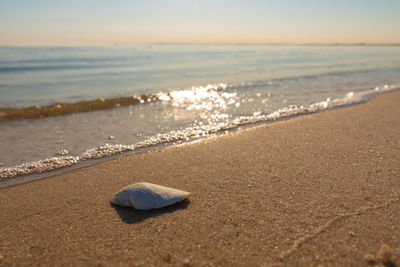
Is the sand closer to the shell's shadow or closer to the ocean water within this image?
the shell's shadow

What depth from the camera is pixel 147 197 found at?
3.17 m

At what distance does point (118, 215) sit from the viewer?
123 inches

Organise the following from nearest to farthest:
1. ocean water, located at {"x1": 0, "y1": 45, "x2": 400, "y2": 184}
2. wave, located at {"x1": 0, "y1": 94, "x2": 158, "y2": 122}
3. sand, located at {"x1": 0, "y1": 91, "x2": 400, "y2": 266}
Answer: sand, located at {"x1": 0, "y1": 91, "x2": 400, "y2": 266} < ocean water, located at {"x1": 0, "y1": 45, "x2": 400, "y2": 184} < wave, located at {"x1": 0, "y1": 94, "x2": 158, "y2": 122}

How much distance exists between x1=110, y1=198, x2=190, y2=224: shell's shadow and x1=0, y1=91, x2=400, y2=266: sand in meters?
0.01

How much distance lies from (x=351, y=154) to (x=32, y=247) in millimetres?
4526

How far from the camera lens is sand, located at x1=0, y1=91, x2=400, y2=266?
2.49 m

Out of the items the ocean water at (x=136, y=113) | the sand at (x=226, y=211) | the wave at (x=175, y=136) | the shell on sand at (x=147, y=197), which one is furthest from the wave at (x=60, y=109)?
the shell on sand at (x=147, y=197)

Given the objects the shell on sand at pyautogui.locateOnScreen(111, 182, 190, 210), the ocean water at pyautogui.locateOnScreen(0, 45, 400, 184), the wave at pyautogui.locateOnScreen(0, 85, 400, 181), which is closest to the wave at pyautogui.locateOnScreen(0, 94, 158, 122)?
the ocean water at pyautogui.locateOnScreen(0, 45, 400, 184)

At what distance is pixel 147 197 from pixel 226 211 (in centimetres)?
88

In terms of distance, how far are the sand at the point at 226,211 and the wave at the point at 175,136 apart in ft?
1.71

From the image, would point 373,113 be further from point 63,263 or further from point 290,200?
point 63,263

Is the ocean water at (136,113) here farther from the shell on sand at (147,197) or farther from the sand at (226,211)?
the shell on sand at (147,197)

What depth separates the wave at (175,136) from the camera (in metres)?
4.61

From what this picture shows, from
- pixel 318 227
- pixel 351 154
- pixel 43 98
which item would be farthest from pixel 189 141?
pixel 43 98
